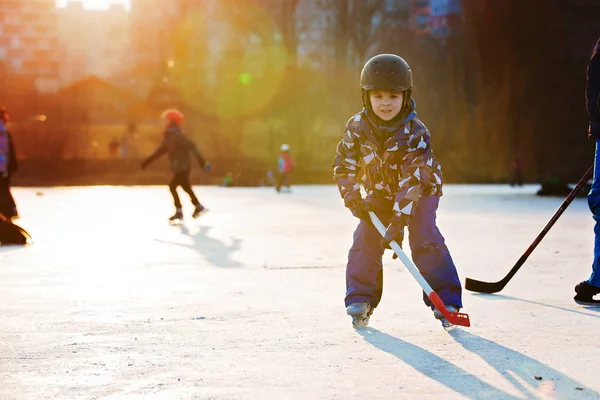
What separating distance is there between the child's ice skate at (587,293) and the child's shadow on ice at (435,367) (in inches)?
63.3

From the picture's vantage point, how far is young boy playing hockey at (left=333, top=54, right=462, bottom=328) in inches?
182

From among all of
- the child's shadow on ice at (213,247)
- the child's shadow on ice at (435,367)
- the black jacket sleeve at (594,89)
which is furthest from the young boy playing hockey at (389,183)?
the child's shadow on ice at (213,247)

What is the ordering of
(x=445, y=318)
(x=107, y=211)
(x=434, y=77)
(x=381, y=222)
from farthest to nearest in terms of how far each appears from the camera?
(x=434, y=77) → (x=107, y=211) → (x=381, y=222) → (x=445, y=318)

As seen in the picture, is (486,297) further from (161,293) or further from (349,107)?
(349,107)

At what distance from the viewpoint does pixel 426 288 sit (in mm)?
4539

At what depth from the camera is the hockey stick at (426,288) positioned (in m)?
4.40

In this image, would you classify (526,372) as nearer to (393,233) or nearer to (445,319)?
(445,319)

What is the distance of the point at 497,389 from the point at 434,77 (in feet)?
121

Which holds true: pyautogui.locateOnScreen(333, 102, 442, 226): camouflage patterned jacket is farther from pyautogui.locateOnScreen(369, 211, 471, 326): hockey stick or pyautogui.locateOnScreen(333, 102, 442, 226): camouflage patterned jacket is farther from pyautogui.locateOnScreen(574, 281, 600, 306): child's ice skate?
pyautogui.locateOnScreen(574, 281, 600, 306): child's ice skate

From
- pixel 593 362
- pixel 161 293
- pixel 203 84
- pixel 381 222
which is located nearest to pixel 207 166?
pixel 161 293

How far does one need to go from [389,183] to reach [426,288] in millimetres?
616

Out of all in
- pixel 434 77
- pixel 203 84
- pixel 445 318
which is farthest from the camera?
pixel 203 84

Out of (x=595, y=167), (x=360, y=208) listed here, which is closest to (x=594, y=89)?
(x=595, y=167)

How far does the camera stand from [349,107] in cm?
4138
